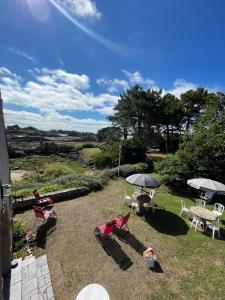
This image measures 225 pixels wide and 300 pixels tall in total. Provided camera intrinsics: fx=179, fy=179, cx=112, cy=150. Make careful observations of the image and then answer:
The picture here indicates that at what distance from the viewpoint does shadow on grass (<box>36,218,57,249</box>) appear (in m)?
6.69

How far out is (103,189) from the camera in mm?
12641

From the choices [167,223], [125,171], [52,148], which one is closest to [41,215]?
[167,223]

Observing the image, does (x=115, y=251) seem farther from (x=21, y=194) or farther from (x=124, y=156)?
(x=124, y=156)

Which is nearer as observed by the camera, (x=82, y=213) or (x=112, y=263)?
(x=112, y=263)

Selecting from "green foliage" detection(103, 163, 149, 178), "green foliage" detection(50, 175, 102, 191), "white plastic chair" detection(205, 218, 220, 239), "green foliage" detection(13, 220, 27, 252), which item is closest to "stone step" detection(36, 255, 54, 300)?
"green foliage" detection(13, 220, 27, 252)

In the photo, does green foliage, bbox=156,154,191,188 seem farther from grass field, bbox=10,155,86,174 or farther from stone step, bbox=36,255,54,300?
grass field, bbox=10,155,86,174

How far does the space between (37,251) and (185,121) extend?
1277 inches

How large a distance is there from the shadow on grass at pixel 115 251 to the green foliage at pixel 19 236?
277cm

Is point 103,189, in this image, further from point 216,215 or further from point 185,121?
point 185,121

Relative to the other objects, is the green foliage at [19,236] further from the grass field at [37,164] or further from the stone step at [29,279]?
the grass field at [37,164]

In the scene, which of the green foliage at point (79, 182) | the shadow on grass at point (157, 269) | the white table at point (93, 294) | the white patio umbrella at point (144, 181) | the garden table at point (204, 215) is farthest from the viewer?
the green foliage at point (79, 182)

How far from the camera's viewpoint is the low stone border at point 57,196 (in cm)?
927

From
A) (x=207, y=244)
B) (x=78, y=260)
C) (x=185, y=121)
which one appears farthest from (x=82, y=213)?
(x=185, y=121)

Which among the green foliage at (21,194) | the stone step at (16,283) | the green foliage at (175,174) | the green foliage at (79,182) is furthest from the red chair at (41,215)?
the green foliage at (175,174)
